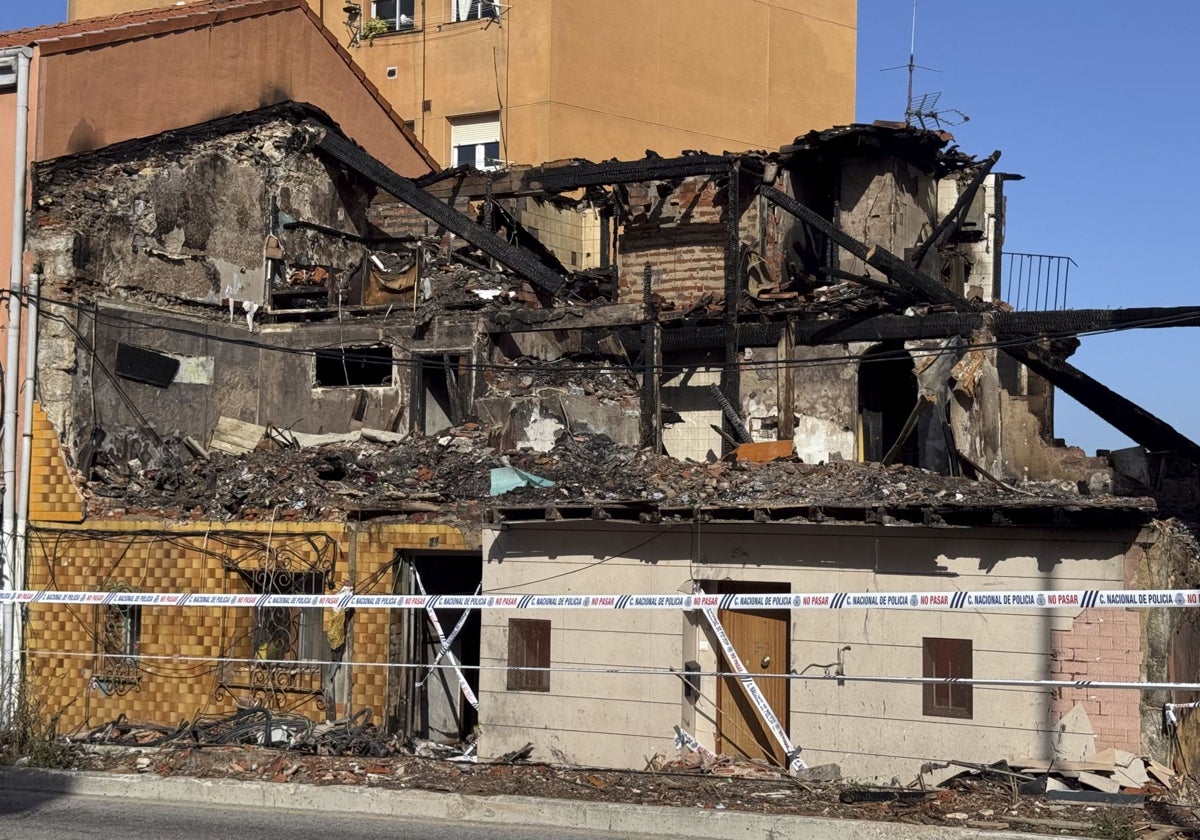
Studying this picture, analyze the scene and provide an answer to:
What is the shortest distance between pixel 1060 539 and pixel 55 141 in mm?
13662

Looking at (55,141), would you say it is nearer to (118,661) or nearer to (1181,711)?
(118,661)

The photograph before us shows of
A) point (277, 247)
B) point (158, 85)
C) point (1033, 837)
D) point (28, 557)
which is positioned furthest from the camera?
point (277, 247)

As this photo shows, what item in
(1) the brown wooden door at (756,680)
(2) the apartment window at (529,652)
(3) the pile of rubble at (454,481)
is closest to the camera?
(1) the brown wooden door at (756,680)

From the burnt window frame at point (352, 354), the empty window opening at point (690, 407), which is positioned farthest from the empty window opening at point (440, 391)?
the empty window opening at point (690, 407)

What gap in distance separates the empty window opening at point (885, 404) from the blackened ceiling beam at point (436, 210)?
4.88 meters

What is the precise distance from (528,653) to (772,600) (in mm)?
3939

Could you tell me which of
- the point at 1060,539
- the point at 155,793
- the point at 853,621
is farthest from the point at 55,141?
the point at 1060,539

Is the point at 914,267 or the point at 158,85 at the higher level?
the point at 158,85

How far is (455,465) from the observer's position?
18.5 m

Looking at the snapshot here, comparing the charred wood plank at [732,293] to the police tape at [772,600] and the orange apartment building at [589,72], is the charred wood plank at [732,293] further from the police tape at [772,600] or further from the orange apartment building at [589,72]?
the orange apartment building at [589,72]

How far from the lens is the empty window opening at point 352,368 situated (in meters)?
21.4

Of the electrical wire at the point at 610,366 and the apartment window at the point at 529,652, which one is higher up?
the electrical wire at the point at 610,366

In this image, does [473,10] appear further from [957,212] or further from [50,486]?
[50,486]

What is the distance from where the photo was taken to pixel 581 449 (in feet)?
61.3
